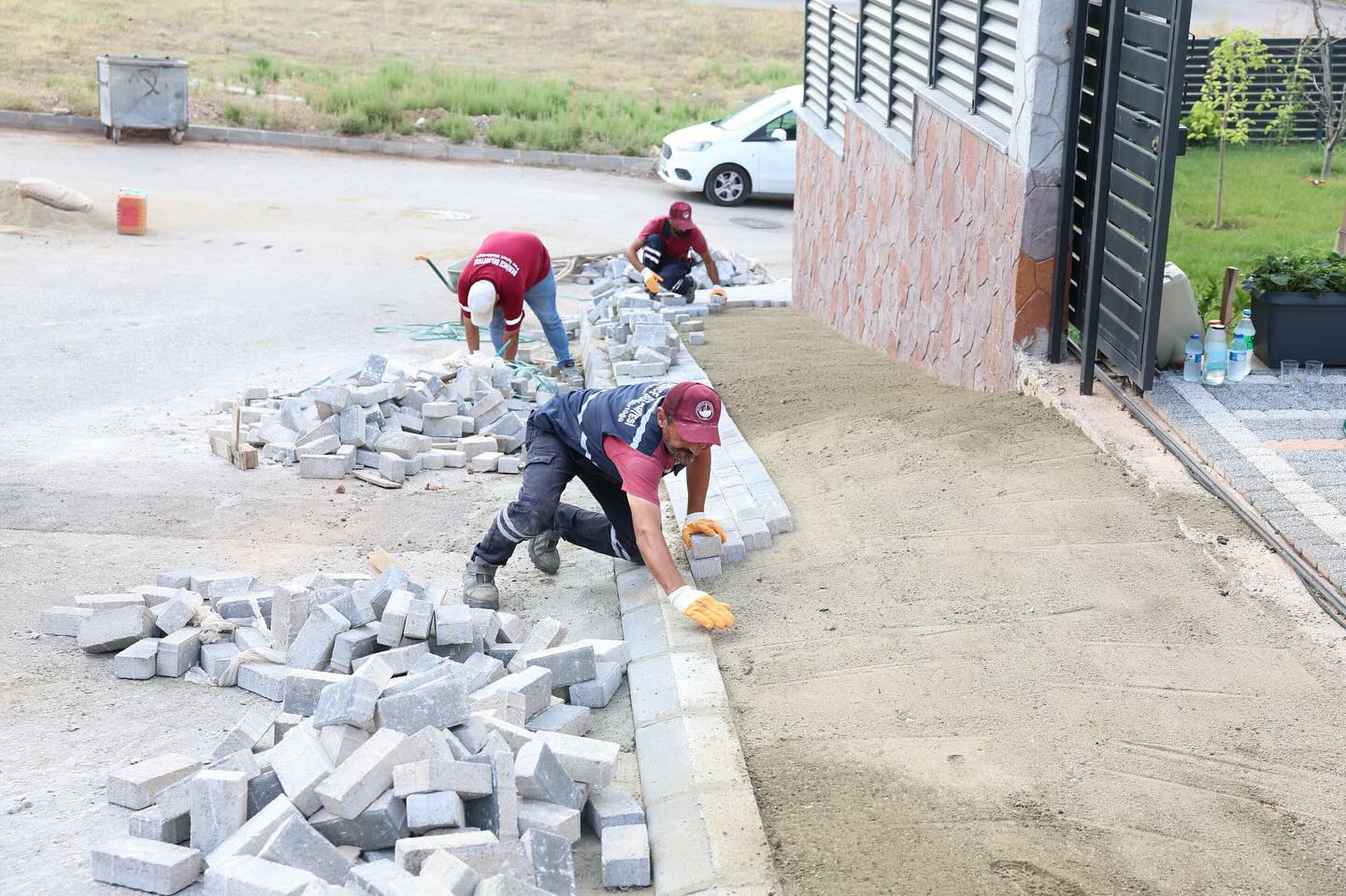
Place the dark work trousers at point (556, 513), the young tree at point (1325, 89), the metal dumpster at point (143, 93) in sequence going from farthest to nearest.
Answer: the metal dumpster at point (143, 93) → the young tree at point (1325, 89) → the dark work trousers at point (556, 513)

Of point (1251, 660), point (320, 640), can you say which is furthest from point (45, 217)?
point (1251, 660)

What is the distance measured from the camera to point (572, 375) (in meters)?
10.9

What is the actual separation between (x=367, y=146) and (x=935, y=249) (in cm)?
1567

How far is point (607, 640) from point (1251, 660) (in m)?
2.38

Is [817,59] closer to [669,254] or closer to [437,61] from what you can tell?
[669,254]

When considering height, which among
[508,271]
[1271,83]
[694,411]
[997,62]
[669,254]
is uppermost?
[1271,83]

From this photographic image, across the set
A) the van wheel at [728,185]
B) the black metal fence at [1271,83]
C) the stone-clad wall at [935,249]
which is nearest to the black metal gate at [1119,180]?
the stone-clad wall at [935,249]

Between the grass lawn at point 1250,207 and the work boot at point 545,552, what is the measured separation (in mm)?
5492

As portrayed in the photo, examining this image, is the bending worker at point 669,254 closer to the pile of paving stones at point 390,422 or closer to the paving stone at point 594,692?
the pile of paving stones at point 390,422

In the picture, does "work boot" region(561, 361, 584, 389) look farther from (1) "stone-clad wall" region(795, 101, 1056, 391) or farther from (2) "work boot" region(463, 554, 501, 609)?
(2) "work boot" region(463, 554, 501, 609)

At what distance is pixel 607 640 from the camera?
5359 millimetres

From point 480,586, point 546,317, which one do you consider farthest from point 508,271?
point 480,586

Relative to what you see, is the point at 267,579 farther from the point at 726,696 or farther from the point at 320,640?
the point at 726,696

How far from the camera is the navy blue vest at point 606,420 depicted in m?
5.54
